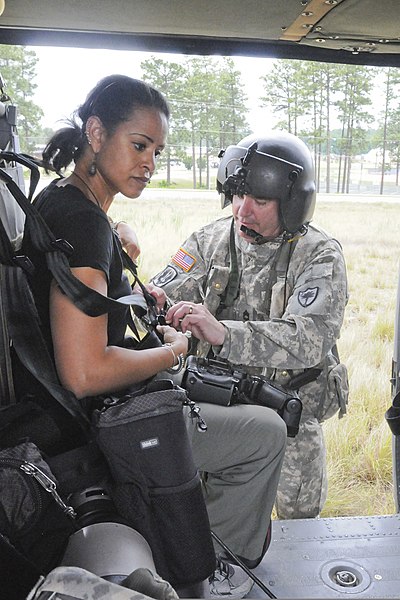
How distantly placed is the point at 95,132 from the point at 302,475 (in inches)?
63.4

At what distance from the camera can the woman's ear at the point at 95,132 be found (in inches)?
62.6

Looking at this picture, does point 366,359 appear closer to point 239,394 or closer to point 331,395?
point 331,395

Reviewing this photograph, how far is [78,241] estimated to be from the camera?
1345 millimetres

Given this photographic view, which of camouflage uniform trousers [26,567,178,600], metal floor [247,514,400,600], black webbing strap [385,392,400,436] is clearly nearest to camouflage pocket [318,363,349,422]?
black webbing strap [385,392,400,436]

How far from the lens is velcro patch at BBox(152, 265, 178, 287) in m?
2.59

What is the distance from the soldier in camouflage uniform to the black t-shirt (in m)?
0.83

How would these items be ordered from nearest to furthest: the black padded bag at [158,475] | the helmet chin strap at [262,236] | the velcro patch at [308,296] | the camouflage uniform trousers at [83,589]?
the camouflage uniform trousers at [83,589]
the black padded bag at [158,475]
the velcro patch at [308,296]
the helmet chin strap at [262,236]

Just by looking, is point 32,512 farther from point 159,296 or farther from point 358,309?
point 358,309

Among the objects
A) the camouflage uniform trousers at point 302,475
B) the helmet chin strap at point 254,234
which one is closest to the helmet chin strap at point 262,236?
the helmet chin strap at point 254,234

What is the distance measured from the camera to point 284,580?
1963mm

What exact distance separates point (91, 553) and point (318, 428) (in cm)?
156

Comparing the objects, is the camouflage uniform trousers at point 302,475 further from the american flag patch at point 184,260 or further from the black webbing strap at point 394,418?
the american flag patch at point 184,260

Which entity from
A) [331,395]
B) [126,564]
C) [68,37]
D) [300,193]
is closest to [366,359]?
[331,395]

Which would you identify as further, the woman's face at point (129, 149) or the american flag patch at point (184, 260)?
the american flag patch at point (184, 260)
